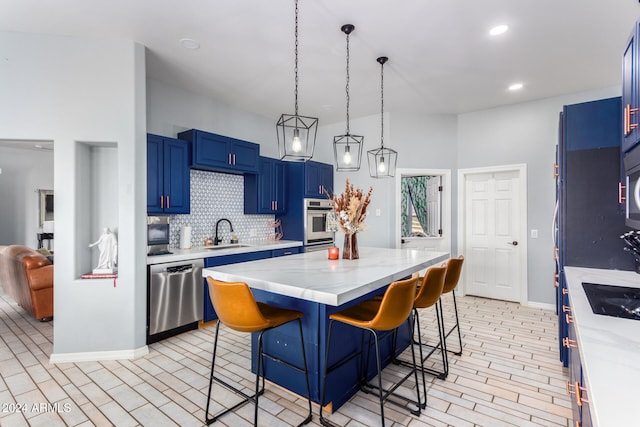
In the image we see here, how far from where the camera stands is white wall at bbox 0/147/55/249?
636 cm

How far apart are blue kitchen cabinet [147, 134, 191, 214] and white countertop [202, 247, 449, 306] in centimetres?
166

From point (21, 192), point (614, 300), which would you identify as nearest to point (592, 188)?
point (614, 300)

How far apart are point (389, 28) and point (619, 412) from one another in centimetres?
288

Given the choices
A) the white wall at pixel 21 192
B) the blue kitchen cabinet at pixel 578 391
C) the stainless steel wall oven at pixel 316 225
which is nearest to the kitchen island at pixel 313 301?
the blue kitchen cabinet at pixel 578 391

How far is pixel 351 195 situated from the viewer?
2.85 meters

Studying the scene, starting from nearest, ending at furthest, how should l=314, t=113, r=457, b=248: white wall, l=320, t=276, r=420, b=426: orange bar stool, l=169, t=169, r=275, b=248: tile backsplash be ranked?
l=320, t=276, r=420, b=426: orange bar stool → l=169, t=169, r=275, b=248: tile backsplash → l=314, t=113, r=457, b=248: white wall

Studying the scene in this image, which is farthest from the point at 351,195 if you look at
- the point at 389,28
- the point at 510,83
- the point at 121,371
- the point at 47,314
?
the point at 47,314

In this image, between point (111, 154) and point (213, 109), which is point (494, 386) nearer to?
point (111, 154)

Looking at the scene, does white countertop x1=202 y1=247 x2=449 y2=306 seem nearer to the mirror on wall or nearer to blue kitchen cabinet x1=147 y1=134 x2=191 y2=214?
blue kitchen cabinet x1=147 y1=134 x2=191 y2=214

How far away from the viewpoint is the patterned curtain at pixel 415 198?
18.0ft

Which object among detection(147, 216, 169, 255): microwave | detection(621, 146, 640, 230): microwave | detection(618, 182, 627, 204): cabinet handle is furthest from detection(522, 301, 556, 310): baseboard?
detection(147, 216, 169, 255): microwave

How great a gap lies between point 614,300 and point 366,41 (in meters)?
2.66

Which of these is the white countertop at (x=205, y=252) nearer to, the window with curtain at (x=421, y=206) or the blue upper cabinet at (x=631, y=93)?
the window with curtain at (x=421, y=206)

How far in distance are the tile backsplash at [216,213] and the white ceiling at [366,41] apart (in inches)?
46.7
